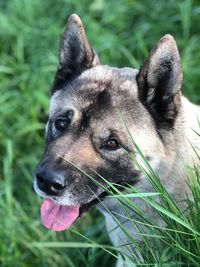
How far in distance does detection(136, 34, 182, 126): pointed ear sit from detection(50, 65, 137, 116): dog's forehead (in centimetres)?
7

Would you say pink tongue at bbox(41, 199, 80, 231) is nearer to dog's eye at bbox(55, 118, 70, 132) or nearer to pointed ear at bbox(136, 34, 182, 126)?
dog's eye at bbox(55, 118, 70, 132)

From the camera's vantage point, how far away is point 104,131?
283cm

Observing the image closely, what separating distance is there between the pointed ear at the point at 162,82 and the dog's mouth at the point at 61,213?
437mm

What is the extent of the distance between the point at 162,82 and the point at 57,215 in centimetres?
73

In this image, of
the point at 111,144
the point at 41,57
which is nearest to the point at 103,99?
the point at 111,144

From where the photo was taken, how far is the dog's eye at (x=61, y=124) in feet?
9.65

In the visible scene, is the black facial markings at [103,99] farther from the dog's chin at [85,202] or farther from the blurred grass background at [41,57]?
the blurred grass background at [41,57]

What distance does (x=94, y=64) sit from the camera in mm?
3211

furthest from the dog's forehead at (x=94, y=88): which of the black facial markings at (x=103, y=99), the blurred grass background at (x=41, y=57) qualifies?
the blurred grass background at (x=41, y=57)

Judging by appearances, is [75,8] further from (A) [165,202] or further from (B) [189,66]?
(A) [165,202]

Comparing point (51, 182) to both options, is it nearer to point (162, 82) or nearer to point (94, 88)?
point (94, 88)

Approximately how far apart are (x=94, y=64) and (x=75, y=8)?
5.94ft

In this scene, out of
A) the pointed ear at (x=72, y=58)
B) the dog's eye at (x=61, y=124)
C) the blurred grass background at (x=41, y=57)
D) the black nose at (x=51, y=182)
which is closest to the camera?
the black nose at (x=51, y=182)

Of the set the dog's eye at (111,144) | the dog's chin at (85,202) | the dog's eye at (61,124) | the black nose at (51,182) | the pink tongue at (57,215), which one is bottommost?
the pink tongue at (57,215)
